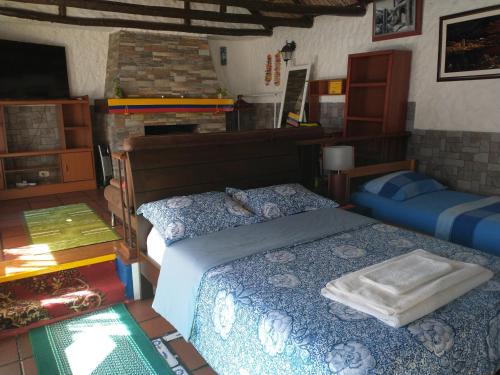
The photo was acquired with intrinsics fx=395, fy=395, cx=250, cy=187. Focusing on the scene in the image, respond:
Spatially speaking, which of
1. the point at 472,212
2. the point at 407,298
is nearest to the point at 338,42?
the point at 472,212

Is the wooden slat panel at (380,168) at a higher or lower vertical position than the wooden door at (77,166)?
higher

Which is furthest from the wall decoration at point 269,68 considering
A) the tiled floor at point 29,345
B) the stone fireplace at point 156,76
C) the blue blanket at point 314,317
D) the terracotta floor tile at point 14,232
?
the blue blanket at point 314,317

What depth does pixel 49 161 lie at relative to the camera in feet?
19.2

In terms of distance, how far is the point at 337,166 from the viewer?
3572 millimetres

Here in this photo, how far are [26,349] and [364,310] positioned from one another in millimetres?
2042

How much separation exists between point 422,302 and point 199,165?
192 centimetres

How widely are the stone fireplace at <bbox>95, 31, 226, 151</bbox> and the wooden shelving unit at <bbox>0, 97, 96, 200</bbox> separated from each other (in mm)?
346

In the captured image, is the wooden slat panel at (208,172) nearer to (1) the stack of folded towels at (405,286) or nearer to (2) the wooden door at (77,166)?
(1) the stack of folded towels at (405,286)

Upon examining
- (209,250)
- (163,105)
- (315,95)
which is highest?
(315,95)

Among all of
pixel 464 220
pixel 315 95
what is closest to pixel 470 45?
pixel 464 220

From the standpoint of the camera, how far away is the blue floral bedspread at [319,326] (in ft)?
4.42

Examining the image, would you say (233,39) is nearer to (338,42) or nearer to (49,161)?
(338,42)

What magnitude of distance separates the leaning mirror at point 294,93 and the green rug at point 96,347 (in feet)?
13.1

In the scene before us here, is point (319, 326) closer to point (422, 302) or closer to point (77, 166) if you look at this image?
point (422, 302)
